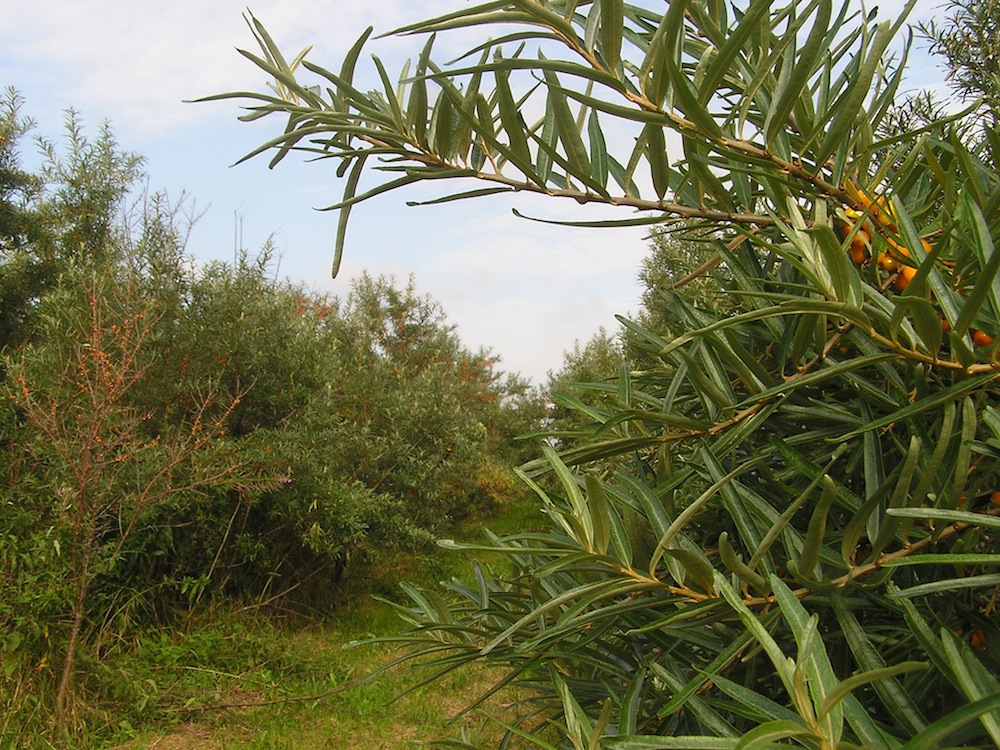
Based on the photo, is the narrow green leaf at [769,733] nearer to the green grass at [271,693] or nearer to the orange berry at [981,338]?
the orange berry at [981,338]

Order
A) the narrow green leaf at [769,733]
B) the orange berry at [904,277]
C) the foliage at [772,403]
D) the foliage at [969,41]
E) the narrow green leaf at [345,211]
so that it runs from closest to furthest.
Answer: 1. the narrow green leaf at [769,733]
2. the foliage at [772,403]
3. the orange berry at [904,277]
4. the narrow green leaf at [345,211]
5. the foliage at [969,41]

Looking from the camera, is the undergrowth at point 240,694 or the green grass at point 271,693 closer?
the undergrowth at point 240,694

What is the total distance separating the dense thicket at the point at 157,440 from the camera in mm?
4617

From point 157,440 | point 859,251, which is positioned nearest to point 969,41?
point 859,251

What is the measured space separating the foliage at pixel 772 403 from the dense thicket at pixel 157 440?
4.33 m

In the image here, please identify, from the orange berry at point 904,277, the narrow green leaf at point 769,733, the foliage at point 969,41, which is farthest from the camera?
the foliage at point 969,41

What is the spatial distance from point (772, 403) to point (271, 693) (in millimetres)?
5855

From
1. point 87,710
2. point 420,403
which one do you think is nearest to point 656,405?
point 87,710

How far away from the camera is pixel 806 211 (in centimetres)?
86

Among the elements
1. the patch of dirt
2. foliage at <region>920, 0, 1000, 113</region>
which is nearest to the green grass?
the patch of dirt

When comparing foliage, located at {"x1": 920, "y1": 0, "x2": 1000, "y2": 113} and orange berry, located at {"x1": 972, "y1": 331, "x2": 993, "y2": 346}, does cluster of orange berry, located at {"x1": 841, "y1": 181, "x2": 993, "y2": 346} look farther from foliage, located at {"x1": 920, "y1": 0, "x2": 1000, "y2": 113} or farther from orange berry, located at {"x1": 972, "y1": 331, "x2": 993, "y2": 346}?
foliage, located at {"x1": 920, "y1": 0, "x2": 1000, "y2": 113}

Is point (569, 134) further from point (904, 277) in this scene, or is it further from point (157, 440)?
point (157, 440)

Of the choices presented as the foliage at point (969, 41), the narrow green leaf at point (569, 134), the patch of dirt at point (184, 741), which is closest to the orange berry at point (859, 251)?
the narrow green leaf at point (569, 134)

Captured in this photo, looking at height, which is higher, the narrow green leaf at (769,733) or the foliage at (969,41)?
the foliage at (969,41)
